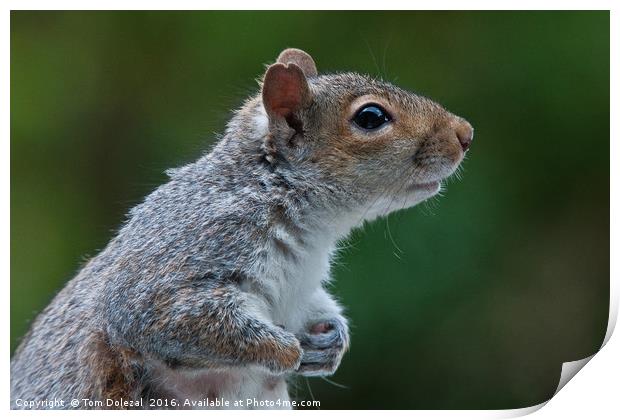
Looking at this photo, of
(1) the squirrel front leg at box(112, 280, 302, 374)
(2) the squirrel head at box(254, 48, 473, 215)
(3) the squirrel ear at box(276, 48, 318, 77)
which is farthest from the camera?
(3) the squirrel ear at box(276, 48, 318, 77)

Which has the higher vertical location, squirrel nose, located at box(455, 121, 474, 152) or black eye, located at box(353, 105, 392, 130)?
squirrel nose, located at box(455, 121, 474, 152)

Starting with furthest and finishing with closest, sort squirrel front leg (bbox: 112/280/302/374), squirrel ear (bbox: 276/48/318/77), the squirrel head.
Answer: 1. squirrel ear (bbox: 276/48/318/77)
2. the squirrel head
3. squirrel front leg (bbox: 112/280/302/374)

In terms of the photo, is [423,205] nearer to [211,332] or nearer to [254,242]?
[254,242]

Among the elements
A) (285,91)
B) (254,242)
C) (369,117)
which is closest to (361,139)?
(369,117)

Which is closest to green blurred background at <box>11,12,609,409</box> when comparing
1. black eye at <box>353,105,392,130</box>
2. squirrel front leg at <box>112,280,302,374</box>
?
black eye at <box>353,105,392,130</box>

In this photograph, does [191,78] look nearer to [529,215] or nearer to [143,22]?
[143,22]

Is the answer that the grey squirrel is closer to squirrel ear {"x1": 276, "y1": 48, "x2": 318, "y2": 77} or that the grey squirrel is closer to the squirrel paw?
the squirrel paw

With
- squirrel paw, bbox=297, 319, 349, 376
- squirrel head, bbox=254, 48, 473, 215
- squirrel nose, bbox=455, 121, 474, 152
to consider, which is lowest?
squirrel paw, bbox=297, 319, 349, 376

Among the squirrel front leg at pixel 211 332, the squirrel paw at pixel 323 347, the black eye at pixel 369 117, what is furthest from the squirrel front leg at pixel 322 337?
the black eye at pixel 369 117

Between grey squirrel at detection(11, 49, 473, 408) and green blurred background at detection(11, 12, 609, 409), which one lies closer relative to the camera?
grey squirrel at detection(11, 49, 473, 408)
